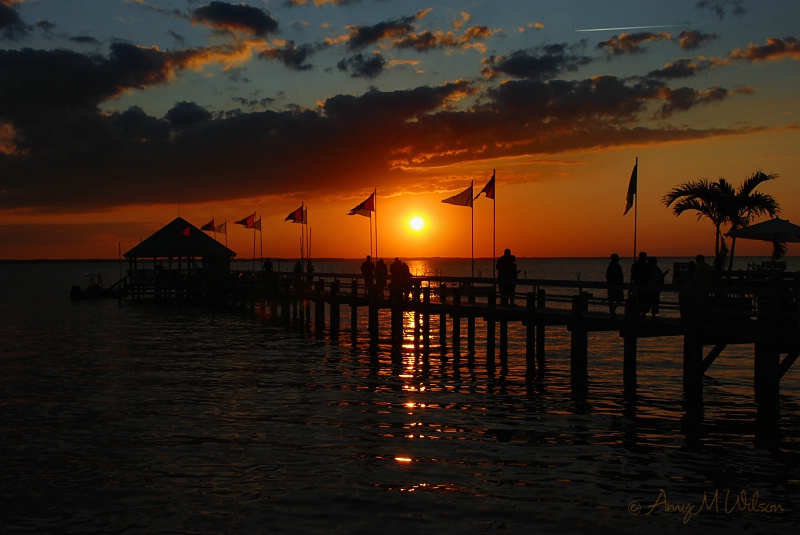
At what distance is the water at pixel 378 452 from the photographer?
10.8 meters

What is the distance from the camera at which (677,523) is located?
10562 millimetres

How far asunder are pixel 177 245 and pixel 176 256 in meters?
0.89

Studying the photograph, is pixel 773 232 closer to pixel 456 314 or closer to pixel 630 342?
pixel 630 342

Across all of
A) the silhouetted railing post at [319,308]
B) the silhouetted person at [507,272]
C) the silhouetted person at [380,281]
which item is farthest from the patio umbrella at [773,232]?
the silhouetted railing post at [319,308]

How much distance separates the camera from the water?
10.8 m

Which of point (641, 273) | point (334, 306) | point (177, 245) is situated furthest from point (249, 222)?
point (641, 273)

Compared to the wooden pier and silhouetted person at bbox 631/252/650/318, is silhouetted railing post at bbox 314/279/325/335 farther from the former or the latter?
silhouetted person at bbox 631/252/650/318

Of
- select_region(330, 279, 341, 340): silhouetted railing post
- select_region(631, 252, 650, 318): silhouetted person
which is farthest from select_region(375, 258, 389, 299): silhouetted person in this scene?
select_region(631, 252, 650, 318): silhouetted person

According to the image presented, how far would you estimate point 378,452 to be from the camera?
14.1 m

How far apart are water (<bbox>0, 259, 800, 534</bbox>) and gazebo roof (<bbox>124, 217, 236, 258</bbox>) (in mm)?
40971

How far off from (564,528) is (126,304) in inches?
2397

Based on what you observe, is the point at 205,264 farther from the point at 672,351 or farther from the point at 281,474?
the point at 281,474

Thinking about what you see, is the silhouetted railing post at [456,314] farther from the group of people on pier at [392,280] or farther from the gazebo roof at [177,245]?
the gazebo roof at [177,245]

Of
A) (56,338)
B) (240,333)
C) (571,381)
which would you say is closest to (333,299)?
(240,333)
